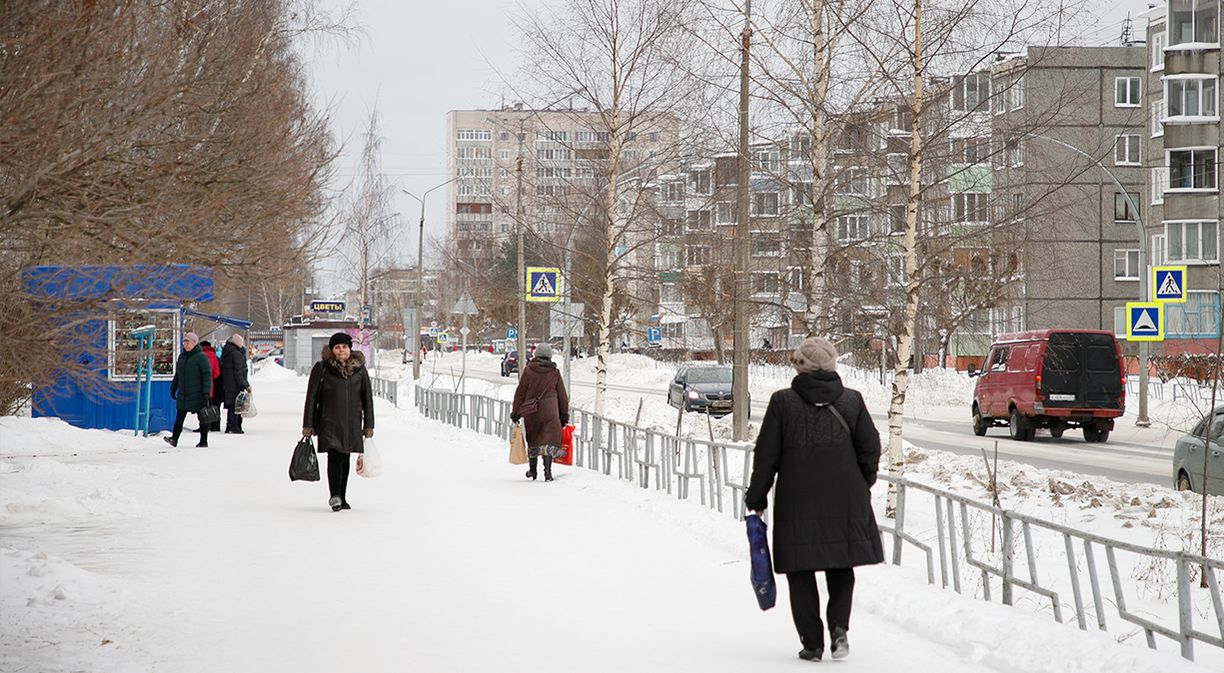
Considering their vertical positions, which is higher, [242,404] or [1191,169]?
[1191,169]

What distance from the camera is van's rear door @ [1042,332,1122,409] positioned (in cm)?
3125

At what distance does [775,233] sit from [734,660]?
14.0 meters

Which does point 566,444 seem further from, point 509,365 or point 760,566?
point 509,365

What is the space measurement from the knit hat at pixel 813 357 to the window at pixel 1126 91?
2670 inches

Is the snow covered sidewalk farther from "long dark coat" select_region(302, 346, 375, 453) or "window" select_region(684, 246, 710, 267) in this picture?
"window" select_region(684, 246, 710, 267)

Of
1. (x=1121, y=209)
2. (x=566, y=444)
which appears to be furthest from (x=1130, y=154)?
(x=566, y=444)

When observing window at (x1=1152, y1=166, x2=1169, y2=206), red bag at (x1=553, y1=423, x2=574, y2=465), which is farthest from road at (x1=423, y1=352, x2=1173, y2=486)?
window at (x1=1152, y1=166, x2=1169, y2=206)

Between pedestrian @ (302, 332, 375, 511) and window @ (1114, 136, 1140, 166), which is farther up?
window @ (1114, 136, 1140, 166)

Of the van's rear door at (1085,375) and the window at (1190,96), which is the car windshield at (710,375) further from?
the window at (1190,96)

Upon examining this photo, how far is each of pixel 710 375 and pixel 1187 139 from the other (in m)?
30.7

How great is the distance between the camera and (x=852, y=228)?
64.5ft

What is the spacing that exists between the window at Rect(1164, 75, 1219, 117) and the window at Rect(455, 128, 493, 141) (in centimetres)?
12837

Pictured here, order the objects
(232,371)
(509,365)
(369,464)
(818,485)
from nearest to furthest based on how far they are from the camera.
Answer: (818,485) < (369,464) < (232,371) < (509,365)

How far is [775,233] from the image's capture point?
21.3 metres
